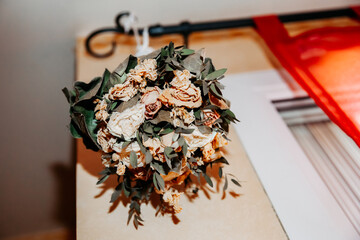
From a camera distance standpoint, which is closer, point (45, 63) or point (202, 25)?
point (202, 25)

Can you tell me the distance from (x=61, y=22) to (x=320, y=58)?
3.40 ft

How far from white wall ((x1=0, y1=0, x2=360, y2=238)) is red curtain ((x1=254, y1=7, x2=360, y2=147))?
1.03 ft

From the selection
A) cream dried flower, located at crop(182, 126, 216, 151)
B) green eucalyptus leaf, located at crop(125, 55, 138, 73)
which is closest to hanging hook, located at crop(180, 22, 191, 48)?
green eucalyptus leaf, located at crop(125, 55, 138, 73)

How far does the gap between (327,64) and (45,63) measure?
1161 mm

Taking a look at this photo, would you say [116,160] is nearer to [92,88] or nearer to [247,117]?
[92,88]

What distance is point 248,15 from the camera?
146cm

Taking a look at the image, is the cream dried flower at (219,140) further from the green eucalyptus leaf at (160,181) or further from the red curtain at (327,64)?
the red curtain at (327,64)

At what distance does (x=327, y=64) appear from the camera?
1070mm

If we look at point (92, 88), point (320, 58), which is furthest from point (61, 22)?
point (320, 58)

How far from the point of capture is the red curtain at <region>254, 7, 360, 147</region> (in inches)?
36.1

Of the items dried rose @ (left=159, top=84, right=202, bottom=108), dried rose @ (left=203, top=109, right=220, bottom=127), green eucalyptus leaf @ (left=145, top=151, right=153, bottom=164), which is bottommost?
green eucalyptus leaf @ (left=145, top=151, right=153, bottom=164)

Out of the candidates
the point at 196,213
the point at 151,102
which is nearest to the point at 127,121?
the point at 151,102

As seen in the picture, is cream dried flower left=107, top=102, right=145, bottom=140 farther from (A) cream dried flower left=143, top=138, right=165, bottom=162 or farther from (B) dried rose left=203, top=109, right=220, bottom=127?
(B) dried rose left=203, top=109, right=220, bottom=127

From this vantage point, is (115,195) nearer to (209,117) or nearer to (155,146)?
(155,146)
